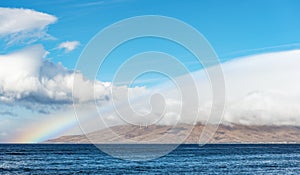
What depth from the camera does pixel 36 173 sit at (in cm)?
8738

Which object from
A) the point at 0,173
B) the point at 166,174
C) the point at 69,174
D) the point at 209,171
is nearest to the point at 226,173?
the point at 209,171

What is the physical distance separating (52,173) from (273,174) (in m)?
41.4

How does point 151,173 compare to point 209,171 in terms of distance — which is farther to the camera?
point 209,171

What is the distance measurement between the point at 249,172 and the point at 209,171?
767cm

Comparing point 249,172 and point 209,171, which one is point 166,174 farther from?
point 249,172

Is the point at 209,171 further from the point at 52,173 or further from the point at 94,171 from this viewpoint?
the point at 52,173

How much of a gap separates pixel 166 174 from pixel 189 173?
5512 mm

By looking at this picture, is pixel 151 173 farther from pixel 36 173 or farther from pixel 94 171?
pixel 36 173

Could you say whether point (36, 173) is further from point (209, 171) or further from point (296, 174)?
point (296, 174)

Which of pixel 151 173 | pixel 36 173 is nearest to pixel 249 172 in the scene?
pixel 151 173

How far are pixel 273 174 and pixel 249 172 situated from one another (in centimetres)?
462

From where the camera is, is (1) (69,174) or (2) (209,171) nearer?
(1) (69,174)

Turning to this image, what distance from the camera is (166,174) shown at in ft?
272

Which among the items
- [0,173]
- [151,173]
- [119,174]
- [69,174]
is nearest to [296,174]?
[151,173]
